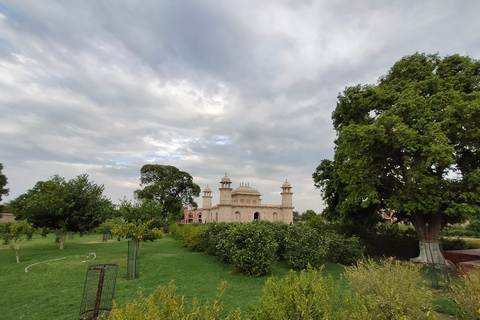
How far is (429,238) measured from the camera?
1141cm

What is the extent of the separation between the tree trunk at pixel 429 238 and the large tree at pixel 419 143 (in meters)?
0.04

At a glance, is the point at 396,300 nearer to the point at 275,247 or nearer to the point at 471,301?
the point at 471,301

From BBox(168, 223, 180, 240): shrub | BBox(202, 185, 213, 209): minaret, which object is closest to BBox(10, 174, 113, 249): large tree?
BBox(168, 223, 180, 240): shrub

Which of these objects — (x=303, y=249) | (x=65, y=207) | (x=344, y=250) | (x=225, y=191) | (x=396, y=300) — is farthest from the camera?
(x=225, y=191)

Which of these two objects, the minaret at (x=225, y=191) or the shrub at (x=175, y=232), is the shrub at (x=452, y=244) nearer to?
the shrub at (x=175, y=232)

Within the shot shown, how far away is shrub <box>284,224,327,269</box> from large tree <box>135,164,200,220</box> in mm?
27705

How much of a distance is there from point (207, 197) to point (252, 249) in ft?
114

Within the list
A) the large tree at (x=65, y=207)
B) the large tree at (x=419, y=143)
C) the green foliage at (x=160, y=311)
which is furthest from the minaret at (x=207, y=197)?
the green foliage at (x=160, y=311)

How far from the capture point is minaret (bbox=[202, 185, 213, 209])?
4225cm

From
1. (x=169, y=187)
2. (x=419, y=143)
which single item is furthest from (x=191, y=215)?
(x=419, y=143)

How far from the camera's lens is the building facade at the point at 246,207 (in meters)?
35.5

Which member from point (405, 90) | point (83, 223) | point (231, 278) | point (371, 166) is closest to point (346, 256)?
point (371, 166)

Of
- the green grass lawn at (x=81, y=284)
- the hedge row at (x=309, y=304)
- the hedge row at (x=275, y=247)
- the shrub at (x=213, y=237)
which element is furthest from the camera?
the shrub at (x=213, y=237)

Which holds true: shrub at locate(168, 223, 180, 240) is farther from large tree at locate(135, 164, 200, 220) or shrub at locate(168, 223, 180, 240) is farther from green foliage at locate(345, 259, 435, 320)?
green foliage at locate(345, 259, 435, 320)
